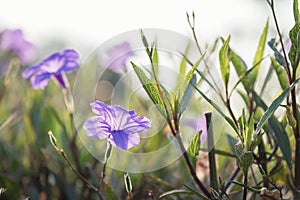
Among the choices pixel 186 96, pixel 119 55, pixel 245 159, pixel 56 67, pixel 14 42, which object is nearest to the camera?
pixel 245 159

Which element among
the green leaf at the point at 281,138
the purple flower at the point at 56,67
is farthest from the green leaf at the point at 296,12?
the purple flower at the point at 56,67

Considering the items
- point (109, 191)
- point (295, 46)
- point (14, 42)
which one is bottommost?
point (109, 191)

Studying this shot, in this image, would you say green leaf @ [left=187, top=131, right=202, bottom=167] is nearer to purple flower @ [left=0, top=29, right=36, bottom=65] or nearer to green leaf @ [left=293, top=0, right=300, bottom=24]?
green leaf @ [left=293, top=0, right=300, bottom=24]

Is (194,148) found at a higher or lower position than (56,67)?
lower

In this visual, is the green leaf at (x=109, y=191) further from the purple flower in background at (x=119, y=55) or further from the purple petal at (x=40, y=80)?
the purple flower in background at (x=119, y=55)

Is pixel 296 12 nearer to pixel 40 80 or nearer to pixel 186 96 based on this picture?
pixel 186 96

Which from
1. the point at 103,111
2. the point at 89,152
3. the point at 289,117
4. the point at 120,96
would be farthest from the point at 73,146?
the point at 120,96

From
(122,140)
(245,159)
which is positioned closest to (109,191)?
(122,140)

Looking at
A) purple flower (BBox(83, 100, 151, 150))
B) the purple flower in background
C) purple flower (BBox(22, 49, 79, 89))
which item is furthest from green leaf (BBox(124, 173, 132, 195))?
the purple flower in background
